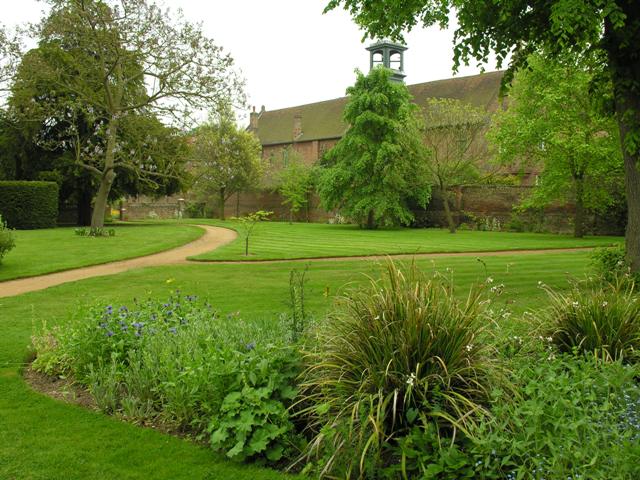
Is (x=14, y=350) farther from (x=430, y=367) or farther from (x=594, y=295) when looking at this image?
(x=594, y=295)

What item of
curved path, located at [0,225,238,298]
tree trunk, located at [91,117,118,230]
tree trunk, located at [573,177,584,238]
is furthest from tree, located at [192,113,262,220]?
tree trunk, located at [573,177,584,238]

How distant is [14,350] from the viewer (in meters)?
6.30

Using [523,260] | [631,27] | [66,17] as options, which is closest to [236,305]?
[631,27]

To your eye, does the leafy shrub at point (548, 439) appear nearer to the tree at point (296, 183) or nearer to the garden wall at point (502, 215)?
Result: the garden wall at point (502, 215)

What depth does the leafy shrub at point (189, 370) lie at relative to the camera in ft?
12.3

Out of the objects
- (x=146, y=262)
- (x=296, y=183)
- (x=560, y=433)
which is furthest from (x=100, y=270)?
(x=296, y=183)

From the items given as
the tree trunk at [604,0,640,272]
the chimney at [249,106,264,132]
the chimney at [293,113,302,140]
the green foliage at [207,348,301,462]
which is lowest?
the green foliage at [207,348,301,462]

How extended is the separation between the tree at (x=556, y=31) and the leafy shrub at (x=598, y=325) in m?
3.63

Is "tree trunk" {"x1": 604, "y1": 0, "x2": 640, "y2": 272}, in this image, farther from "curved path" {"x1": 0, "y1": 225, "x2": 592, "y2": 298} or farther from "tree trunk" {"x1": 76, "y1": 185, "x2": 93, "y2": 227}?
"tree trunk" {"x1": 76, "y1": 185, "x2": 93, "y2": 227}

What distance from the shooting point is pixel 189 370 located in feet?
13.6

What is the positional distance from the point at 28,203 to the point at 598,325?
30612 millimetres

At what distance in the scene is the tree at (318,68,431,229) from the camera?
3512cm

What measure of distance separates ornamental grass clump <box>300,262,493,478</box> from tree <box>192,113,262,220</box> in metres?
41.8

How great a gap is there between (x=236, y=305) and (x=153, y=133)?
19085 mm
